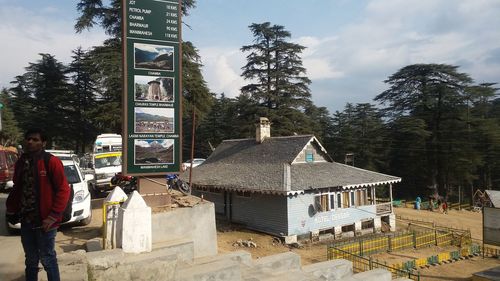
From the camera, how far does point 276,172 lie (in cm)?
2422

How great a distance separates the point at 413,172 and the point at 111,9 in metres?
46.0

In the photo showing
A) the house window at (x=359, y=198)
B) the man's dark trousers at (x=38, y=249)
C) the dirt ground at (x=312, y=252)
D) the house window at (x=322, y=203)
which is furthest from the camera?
the house window at (x=359, y=198)

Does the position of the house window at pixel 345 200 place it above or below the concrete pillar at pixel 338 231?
above

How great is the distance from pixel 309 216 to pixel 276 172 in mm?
3561

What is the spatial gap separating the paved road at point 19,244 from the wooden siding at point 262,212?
1283 centimetres

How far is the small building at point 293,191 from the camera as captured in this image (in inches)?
877

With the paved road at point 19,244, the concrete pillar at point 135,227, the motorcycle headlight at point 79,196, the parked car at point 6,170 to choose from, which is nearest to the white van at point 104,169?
the parked car at point 6,170

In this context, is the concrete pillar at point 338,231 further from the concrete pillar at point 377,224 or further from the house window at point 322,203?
the concrete pillar at point 377,224

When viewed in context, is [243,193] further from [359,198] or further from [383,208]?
[383,208]

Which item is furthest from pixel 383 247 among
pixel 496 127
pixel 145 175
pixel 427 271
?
pixel 496 127

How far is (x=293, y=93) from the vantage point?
137 feet

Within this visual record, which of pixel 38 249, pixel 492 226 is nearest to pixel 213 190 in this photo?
pixel 492 226

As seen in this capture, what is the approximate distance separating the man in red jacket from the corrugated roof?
16.9 metres

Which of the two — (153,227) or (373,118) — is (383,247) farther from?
(373,118)
